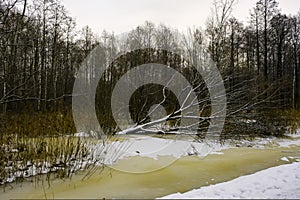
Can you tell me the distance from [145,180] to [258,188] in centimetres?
178

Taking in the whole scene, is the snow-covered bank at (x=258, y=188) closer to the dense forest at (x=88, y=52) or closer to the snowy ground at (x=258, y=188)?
the snowy ground at (x=258, y=188)

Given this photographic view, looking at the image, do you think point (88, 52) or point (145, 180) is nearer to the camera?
point (145, 180)

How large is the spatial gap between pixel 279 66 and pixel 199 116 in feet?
55.3

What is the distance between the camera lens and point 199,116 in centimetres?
820

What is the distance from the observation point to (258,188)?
14.1ft

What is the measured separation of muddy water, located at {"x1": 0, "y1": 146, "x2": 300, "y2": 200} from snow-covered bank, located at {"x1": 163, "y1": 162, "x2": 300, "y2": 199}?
1.00 ft

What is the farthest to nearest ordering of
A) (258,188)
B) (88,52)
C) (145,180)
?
(88,52) < (145,180) < (258,188)

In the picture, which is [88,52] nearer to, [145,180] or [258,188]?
[145,180]

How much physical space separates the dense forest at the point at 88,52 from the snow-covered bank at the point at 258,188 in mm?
3332

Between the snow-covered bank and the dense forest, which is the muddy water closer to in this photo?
the snow-covered bank

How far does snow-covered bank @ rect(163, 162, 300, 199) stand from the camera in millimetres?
3920

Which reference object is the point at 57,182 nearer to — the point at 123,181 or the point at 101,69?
the point at 123,181

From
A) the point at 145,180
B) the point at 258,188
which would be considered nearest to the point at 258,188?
the point at 258,188

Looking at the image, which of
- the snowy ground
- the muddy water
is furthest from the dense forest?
the snowy ground
